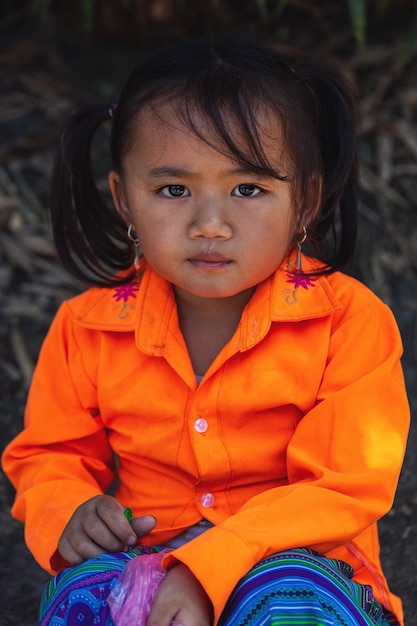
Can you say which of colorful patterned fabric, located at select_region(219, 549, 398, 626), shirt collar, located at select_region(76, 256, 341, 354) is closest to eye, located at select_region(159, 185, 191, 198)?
shirt collar, located at select_region(76, 256, 341, 354)

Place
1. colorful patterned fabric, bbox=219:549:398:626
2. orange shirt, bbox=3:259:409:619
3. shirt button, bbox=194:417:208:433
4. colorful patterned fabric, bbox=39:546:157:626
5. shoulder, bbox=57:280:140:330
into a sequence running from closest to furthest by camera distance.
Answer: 1. colorful patterned fabric, bbox=219:549:398:626
2. colorful patterned fabric, bbox=39:546:157:626
3. orange shirt, bbox=3:259:409:619
4. shirt button, bbox=194:417:208:433
5. shoulder, bbox=57:280:140:330

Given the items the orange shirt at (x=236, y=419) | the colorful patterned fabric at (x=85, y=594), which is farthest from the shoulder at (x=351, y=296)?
the colorful patterned fabric at (x=85, y=594)

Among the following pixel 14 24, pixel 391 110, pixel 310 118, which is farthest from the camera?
pixel 14 24

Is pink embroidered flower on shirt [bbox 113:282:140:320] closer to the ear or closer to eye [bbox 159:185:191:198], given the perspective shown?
the ear

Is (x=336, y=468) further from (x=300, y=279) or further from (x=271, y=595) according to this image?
(x=300, y=279)

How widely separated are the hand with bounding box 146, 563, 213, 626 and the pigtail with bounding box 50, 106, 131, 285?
0.81 meters

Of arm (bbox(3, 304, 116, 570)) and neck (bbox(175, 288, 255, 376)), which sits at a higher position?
neck (bbox(175, 288, 255, 376))

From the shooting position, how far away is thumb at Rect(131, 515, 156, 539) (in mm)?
1916

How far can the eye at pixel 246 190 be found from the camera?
194cm

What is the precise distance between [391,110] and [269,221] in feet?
7.72

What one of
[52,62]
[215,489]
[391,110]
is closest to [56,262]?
[52,62]

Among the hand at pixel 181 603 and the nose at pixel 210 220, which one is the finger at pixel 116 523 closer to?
the hand at pixel 181 603

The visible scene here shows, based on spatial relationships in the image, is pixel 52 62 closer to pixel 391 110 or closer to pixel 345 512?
pixel 391 110

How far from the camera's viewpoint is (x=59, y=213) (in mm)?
2365
